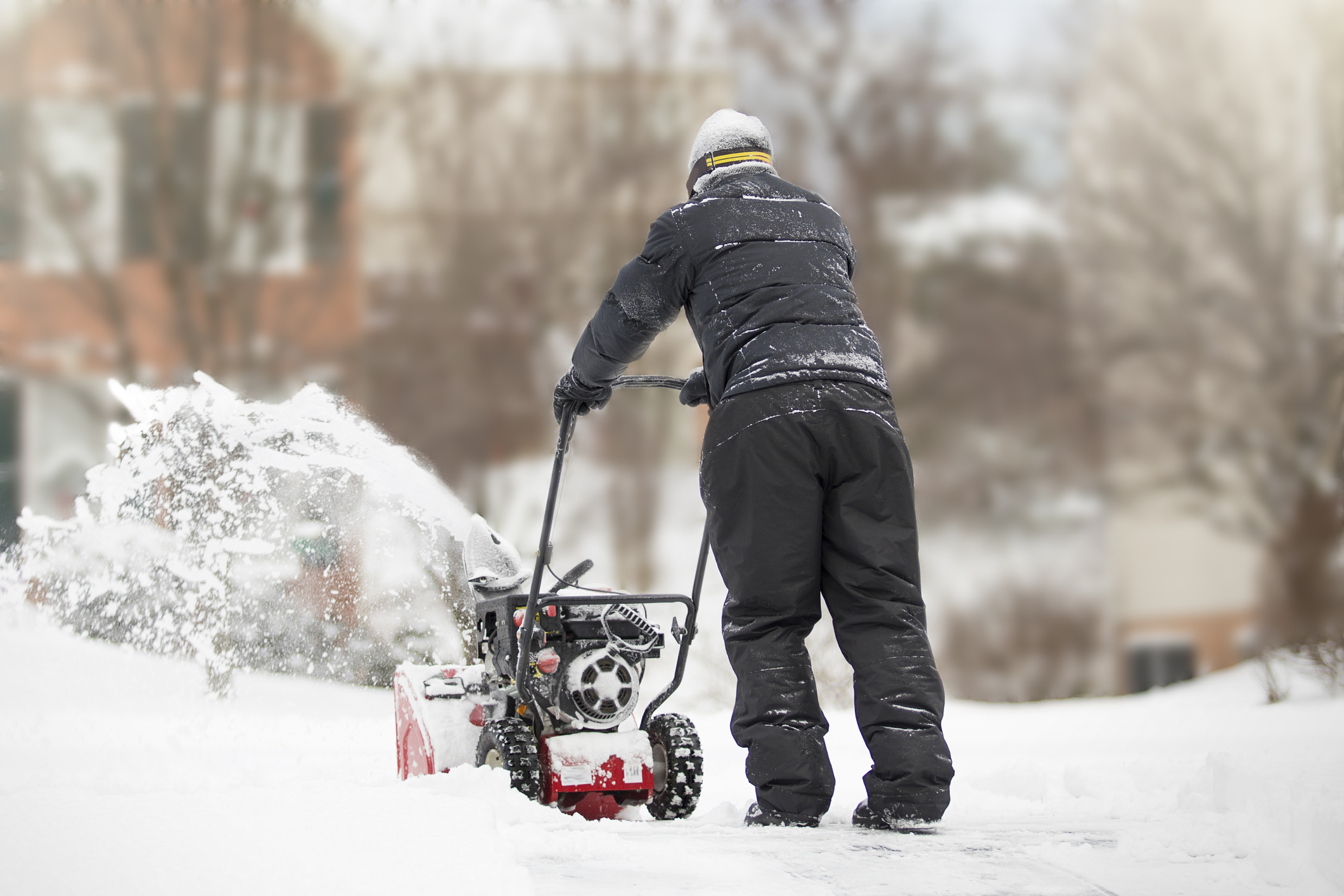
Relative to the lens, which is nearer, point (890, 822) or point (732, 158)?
point (890, 822)

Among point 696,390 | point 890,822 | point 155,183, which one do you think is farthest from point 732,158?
point 155,183

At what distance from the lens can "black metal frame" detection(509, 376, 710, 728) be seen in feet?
7.14

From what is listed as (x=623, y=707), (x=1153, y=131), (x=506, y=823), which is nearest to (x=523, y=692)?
(x=623, y=707)

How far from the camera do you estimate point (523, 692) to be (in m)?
2.19

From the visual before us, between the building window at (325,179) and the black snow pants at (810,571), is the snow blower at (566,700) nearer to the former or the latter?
the black snow pants at (810,571)

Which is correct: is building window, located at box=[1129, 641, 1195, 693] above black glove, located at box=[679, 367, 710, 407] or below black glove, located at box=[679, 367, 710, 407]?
below

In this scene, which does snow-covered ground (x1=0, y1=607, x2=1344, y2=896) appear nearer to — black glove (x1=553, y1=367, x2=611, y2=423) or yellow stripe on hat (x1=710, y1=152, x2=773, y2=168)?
black glove (x1=553, y1=367, x2=611, y2=423)

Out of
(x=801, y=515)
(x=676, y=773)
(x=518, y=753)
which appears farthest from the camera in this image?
(x=676, y=773)

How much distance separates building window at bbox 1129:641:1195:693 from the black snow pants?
403cm

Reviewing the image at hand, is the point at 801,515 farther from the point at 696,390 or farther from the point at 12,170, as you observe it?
the point at 12,170

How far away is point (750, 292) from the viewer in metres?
1.99

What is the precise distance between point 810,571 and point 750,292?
0.49 m

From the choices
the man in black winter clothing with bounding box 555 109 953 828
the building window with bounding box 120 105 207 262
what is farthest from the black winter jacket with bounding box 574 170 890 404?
the building window with bounding box 120 105 207 262

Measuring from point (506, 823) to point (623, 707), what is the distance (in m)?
0.55
